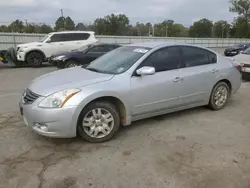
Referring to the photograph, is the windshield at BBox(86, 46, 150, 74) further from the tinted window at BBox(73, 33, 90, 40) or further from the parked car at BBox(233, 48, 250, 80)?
the tinted window at BBox(73, 33, 90, 40)

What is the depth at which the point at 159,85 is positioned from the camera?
4.31 metres

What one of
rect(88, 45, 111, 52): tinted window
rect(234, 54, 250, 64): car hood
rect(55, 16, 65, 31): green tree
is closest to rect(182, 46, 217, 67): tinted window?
rect(234, 54, 250, 64): car hood

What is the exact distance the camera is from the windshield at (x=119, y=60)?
Answer: 14.1 feet

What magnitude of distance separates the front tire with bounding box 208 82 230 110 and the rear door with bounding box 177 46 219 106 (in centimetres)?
17

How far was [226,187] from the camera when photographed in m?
2.81

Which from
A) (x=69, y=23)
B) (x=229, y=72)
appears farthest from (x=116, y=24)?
(x=229, y=72)

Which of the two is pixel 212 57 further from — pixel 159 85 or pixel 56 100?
pixel 56 100

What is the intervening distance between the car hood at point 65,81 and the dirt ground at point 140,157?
0.83 m

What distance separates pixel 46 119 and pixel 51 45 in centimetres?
1122

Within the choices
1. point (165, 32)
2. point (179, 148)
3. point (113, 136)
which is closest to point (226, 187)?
point (179, 148)

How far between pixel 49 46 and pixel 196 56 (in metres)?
10.6

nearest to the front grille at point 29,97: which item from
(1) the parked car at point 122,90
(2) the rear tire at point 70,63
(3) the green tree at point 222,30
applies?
(1) the parked car at point 122,90

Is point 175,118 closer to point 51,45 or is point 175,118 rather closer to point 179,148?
point 179,148

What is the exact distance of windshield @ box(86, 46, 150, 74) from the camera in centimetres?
429
